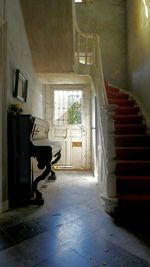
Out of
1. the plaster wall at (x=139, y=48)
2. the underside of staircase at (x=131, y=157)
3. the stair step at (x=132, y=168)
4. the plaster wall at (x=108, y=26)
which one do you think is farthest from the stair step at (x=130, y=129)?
the plaster wall at (x=108, y=26)

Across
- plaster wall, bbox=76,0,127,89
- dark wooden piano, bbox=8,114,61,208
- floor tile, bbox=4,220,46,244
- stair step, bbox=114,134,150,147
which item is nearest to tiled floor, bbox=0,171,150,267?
floor tile, bbox=4,220,46,244

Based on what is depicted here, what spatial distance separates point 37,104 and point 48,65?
0.96m

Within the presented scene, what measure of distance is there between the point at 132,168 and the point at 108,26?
4511 millimetres

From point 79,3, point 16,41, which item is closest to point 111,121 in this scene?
point 16,41

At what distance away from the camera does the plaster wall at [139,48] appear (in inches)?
148

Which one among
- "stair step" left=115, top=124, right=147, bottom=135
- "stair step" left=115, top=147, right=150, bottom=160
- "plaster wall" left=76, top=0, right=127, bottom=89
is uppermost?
"plaster wall" left=76, top=0, right=127, bottom=89

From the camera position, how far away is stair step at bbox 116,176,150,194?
2580mm

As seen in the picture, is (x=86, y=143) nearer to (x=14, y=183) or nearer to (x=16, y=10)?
(x=14, y=183)

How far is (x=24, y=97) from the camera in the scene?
136 inches

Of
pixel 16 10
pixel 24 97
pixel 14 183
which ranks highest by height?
pixel 16 10

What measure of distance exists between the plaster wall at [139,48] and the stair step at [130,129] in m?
0.39

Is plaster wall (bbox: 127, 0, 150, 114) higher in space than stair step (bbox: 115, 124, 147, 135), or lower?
higher

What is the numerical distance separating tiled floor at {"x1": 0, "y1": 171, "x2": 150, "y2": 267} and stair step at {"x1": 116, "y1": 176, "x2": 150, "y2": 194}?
41cm

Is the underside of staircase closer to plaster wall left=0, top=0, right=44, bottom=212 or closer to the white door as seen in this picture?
the white door
